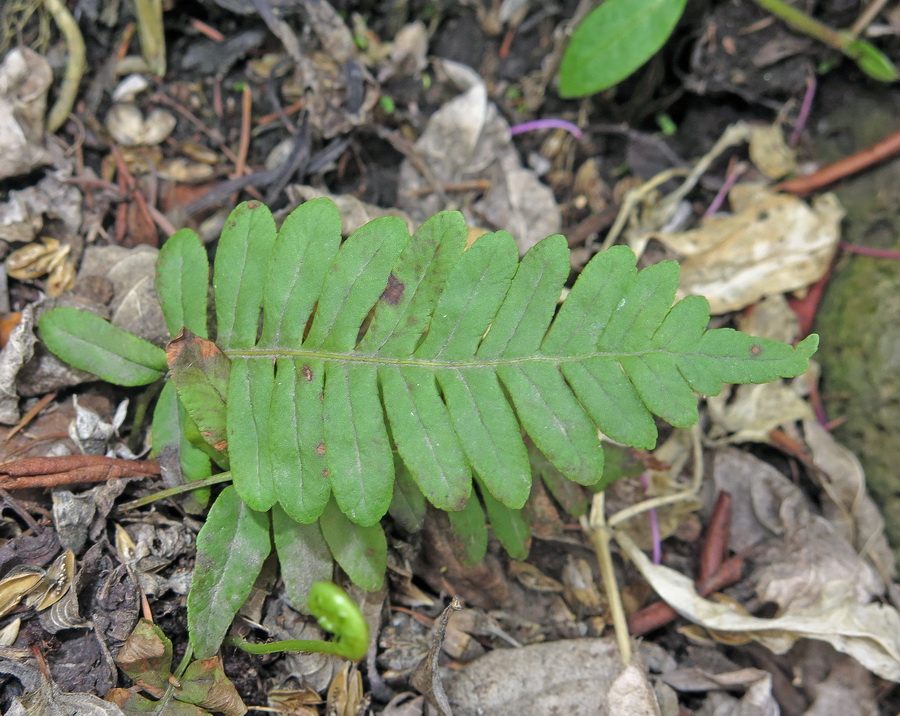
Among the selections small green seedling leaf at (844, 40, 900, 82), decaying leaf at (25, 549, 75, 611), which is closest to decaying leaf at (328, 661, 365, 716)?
decaying leaf at (25, 549, 75, 611)

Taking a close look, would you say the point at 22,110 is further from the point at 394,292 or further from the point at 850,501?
the point at 850,501

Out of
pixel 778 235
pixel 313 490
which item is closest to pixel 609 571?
pixel 313 490

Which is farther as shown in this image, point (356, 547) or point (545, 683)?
point (545, 683)

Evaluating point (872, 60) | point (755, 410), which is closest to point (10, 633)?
point (755, 410)

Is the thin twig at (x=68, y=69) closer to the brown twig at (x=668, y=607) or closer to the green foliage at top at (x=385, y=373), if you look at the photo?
the green foliage at top at (x=385, y=373)

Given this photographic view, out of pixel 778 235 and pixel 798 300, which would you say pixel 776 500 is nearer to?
pixel 798 300

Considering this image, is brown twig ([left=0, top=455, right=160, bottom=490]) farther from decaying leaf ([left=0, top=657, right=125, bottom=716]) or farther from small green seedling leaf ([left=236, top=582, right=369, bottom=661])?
small green seedling leaf ([left=236, top=582, right=369, bottom=661])
